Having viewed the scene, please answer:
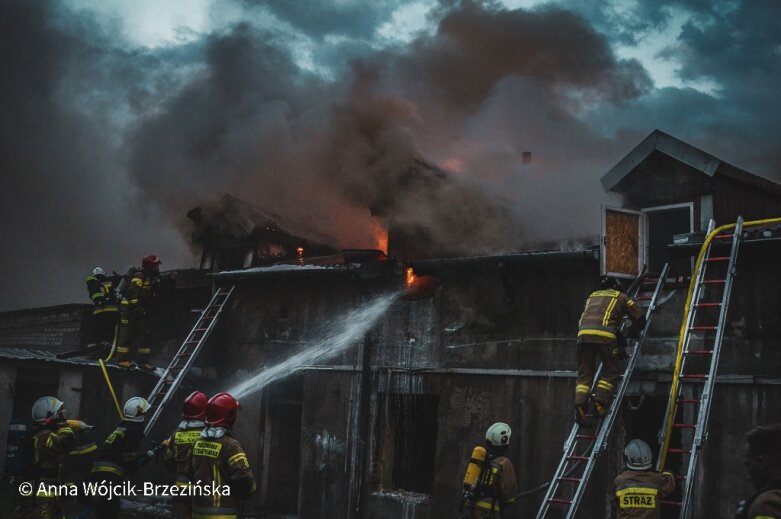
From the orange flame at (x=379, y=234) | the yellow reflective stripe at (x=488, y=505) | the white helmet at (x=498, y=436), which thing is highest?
the orange flame at (x=379, y=234)

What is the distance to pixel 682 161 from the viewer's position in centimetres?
1025

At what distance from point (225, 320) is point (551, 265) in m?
7.02

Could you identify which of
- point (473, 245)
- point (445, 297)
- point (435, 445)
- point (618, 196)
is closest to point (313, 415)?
point (435, 445)

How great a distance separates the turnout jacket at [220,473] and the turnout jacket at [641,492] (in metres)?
3.41

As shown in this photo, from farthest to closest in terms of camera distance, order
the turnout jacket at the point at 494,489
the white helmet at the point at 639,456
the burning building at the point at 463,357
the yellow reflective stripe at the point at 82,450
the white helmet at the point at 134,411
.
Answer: the burning building at the point at 463,357
the white helmet at the point at 134,411
the turnout jacket at the point at 494,489
the yellow reflective stripe at the point at 82,450
the white helmet at the point at 639,456

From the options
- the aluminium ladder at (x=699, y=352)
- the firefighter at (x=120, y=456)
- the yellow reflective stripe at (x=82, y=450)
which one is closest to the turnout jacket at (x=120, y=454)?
the firefighter at (x=120, y=456)

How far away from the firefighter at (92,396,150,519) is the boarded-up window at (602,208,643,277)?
6.04 meters

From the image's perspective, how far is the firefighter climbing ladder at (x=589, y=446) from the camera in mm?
7871

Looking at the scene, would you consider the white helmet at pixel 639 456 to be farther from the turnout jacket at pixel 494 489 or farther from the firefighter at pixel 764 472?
the firefighter at pixel 764 472

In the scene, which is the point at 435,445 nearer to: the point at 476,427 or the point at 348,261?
the point at 476,427

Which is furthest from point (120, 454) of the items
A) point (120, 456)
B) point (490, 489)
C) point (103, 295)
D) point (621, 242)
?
point (103, 295)

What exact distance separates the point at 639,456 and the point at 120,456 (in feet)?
18.2

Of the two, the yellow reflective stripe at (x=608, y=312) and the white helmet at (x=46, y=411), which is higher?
the yellow reflective stripe at (x=608, y=312)

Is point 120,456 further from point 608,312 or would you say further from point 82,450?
point 608,312
